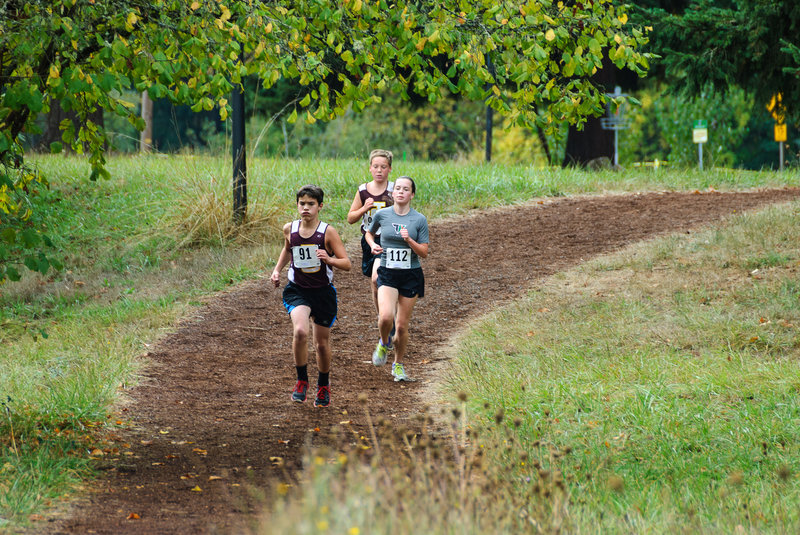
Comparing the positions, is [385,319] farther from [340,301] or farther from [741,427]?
[340,301]

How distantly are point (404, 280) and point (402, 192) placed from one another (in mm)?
788

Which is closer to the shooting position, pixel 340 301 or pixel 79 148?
pixel 79 148

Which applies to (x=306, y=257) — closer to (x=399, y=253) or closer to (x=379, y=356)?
(x=399, y=253)

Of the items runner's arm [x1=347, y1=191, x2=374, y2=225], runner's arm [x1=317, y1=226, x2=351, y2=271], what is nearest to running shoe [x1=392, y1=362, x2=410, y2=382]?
runner's arm [x1=347, y1=191, x2=374, y2=225]

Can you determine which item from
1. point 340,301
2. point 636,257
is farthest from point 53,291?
point 636,257

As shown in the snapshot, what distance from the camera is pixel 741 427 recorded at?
18.5 feet

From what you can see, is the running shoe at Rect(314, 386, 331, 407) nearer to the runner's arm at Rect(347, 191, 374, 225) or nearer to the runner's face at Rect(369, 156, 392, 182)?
the runner's arm at Rect(347, 191, 374, 225)

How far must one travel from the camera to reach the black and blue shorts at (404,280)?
7.61 metres

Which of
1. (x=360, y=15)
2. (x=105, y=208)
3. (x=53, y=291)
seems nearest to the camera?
(x=360, y=15)

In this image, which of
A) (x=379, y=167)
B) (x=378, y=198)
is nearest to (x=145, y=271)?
(x=378, y=198)

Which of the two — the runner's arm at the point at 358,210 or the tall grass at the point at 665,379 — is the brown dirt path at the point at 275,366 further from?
the runner's arm at the point at 358,210

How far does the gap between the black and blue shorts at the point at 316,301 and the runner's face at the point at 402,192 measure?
110 cm

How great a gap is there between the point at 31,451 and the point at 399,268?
3321 mm

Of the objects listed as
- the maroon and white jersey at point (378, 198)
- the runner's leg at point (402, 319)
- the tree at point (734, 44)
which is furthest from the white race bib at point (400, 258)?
the tree at point (734, 44)
